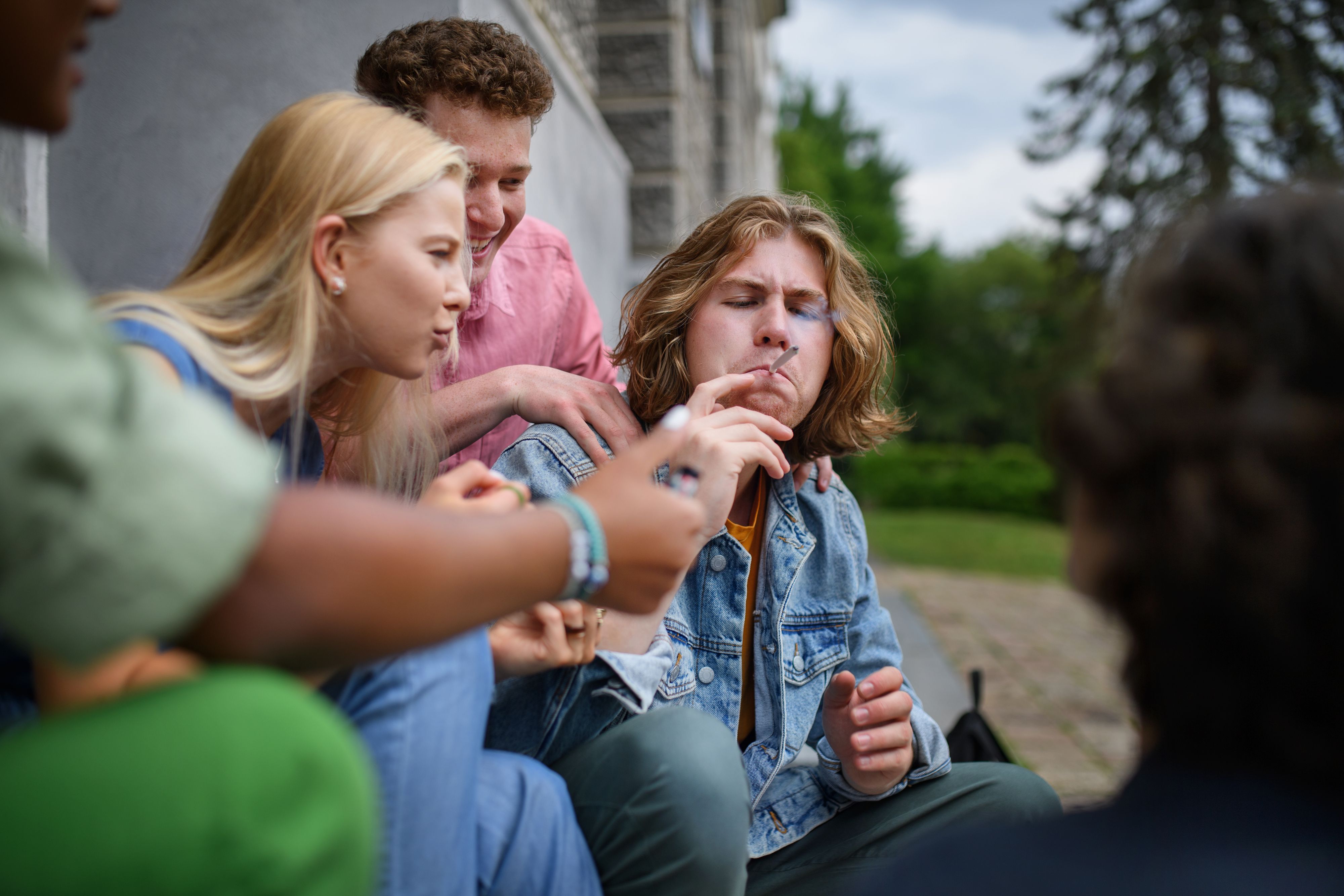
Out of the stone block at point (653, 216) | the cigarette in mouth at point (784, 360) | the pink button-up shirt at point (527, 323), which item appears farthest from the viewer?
the stone block at point (653, 216)

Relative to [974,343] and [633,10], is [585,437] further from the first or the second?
[974,343]

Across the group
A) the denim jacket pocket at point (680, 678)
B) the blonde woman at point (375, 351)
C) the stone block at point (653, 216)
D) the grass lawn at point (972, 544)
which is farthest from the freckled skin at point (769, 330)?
the grass lawn at point (972, 544)

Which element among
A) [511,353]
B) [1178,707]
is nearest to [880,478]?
[511,353]

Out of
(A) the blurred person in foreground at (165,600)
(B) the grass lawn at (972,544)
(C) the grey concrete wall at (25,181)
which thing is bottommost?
(B) the grass lawn at (972,544)

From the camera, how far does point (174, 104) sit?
279 cm

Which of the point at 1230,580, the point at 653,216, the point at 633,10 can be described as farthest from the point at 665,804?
the point at 633,10

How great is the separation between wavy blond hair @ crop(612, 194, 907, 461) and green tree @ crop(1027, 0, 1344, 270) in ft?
30.9

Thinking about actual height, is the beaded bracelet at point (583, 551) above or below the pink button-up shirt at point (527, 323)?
below

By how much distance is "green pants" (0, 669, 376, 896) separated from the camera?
686 mm

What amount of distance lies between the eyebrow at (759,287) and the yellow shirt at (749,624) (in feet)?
1.53

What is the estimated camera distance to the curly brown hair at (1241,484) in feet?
2.56

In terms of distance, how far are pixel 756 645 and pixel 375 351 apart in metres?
Answer: 0.97

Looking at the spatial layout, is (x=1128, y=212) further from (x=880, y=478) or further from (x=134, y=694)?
(x=134, y=694)

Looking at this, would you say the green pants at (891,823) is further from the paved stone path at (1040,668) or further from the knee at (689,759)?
the paved stone path at (1040,668)
